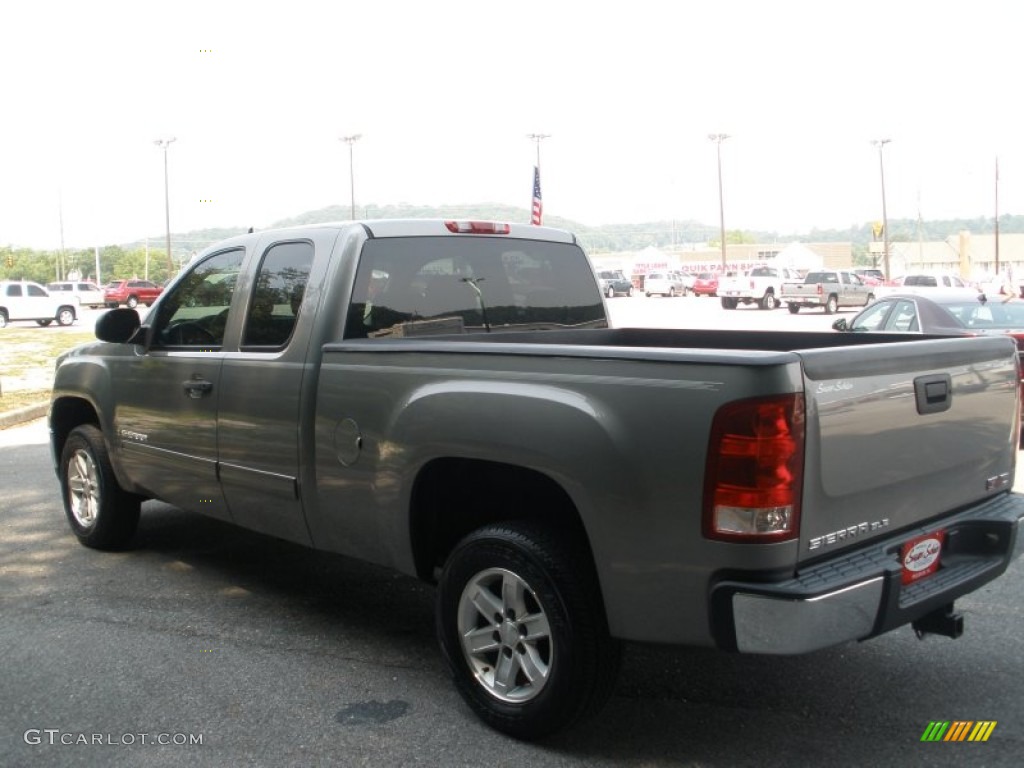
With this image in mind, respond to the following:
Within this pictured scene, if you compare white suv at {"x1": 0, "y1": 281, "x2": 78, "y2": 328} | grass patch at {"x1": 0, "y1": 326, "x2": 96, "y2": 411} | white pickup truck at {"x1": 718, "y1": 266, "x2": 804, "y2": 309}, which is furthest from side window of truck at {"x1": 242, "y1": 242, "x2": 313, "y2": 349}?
white suv at {"x1": 0, "y1": 281, "x2": 78, "y2": 328}

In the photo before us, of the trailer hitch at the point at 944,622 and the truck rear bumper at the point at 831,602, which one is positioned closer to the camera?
the truck rear bumper at the point at 831,602

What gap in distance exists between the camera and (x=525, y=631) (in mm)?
3613

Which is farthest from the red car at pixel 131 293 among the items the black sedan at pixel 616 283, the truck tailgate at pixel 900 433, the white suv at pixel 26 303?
the truck tailgate at pixel 900 433

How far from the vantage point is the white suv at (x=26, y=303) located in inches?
1587

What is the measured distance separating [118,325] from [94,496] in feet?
4.28

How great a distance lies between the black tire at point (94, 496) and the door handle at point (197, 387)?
1204 millimetres

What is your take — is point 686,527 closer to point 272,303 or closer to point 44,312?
point 272,303

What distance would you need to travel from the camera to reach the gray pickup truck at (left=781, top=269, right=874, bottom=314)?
41.2 meters

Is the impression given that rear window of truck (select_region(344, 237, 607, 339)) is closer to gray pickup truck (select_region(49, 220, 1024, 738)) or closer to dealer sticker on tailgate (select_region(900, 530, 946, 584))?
gray pickup truck (select_region(49, 220, 1024, 738))

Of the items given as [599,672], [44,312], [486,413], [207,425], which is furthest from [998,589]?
[44,312]

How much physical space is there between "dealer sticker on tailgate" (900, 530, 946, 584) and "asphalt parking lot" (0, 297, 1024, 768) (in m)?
0.64

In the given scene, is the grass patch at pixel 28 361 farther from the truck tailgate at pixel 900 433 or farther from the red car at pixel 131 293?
the red car at pixel 131 293

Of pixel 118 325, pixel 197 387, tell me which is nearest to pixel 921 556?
pixel 197 387

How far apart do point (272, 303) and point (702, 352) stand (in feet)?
8.31
